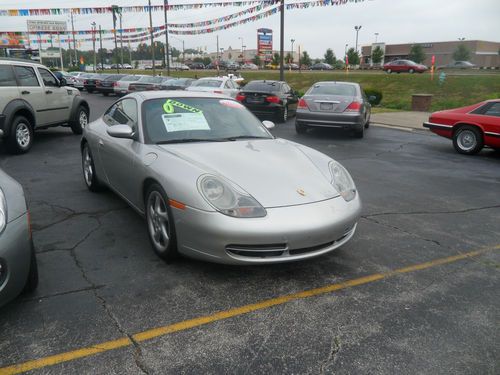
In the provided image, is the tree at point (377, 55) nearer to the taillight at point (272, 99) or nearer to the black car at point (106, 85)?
the black car at point (106, 85)

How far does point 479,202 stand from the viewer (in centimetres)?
598

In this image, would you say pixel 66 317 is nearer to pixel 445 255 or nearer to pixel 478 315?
pixel 478 315

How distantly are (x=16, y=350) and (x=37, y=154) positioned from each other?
283 inches

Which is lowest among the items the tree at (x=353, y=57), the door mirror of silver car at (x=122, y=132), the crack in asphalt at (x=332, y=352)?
the crack in asphalt at (x=332, y=352)

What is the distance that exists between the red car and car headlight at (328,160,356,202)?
6.74 meters

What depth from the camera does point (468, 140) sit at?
981 centimetres

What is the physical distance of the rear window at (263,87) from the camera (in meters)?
14.7

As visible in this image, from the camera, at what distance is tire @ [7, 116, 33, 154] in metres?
8.49

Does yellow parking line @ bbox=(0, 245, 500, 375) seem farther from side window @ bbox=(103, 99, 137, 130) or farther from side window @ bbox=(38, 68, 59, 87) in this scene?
side window @ bbox=(38, 68, 59, 87)

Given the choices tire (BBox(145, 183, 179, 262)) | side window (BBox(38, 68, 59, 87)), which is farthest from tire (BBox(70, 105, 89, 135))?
tire (BBox(145, 183, 179, 262))

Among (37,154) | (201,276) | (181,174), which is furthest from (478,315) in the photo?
(37,154)

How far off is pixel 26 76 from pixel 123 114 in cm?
566

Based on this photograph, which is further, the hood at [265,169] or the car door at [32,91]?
the car door at [32,91]

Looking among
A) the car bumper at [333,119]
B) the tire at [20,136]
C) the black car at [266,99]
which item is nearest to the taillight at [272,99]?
the black car at [266,99]
